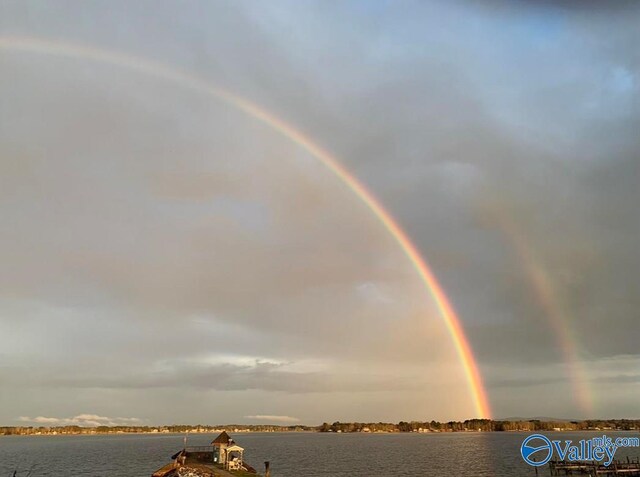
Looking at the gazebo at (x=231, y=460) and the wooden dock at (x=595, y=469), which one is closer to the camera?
the gazebo at (x=231, y=460)

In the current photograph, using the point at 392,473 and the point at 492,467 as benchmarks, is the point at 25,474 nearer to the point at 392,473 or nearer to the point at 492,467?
the point at 392,473

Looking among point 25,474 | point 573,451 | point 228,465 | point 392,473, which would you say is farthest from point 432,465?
point 25,474

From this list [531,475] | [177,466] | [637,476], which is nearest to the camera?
[177,466]

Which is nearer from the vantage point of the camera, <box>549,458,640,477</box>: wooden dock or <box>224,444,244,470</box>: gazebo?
<box>224,444,244,470</box>: gazebo

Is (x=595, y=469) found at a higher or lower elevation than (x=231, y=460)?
lower

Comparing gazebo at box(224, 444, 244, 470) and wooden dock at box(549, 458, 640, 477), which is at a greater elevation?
gazebo at box(224, 444, 244, 470)

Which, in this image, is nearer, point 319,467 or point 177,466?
point 177,466

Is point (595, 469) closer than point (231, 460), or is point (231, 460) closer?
point (231, 460)

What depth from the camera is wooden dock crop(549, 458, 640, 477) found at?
84875 mm

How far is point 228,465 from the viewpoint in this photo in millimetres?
75500

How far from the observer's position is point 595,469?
82.6 m

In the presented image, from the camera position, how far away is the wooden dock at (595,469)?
8488cm

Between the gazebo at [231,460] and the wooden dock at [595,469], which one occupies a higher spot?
the gazebo at [231,460]

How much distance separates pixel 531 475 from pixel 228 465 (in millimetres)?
53488
